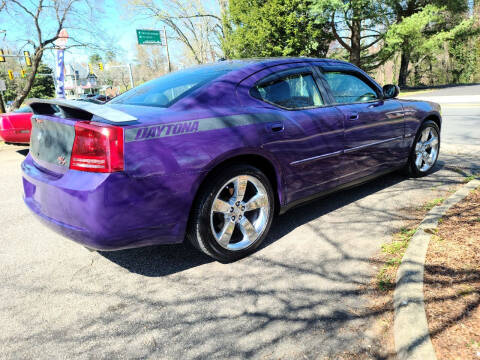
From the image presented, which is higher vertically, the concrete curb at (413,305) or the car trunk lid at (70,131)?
the car trunk lid at (70,131)

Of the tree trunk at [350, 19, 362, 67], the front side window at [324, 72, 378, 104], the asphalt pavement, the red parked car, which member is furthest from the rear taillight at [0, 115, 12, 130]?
the tree trunk at [350, 19, 362, 67]

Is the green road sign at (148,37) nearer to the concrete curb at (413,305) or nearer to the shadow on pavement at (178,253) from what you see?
the shadow on pavement at (178,253)

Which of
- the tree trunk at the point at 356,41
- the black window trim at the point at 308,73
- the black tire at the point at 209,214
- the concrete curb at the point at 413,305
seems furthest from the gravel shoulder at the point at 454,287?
the tree trunk at the point at 356,41

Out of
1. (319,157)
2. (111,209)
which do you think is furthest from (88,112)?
(319,157)

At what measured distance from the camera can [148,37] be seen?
2808 centimetres

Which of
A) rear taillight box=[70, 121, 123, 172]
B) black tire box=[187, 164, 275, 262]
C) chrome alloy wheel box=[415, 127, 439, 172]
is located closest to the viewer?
rear taillight box=[70, 121, 123, 172]

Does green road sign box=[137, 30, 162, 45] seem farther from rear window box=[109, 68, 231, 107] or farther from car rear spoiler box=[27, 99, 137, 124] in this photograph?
car rear spoiler box=[27, 99, 137, 124]

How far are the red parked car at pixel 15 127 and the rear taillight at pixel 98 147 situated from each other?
24.2 ft

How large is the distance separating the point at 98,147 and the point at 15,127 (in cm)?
775

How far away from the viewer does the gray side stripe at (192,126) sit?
225 centimetres

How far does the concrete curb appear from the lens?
1.74 meters

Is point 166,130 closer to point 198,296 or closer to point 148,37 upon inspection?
point 198,296

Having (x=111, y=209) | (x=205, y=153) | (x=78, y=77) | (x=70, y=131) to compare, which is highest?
(x=78, y=77)

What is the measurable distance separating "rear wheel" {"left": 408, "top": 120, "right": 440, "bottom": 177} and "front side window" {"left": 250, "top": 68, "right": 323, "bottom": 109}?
6.64ft
